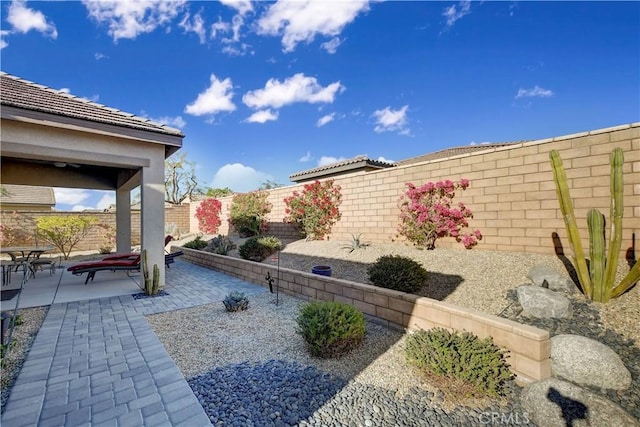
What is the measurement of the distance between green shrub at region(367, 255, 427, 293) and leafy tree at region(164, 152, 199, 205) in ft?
103

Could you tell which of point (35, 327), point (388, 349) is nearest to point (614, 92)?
point (388, 349)

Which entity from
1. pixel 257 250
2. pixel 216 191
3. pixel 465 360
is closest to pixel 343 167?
pixel 257 250

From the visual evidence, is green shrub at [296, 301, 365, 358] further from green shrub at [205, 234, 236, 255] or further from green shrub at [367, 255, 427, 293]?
green shrub at [205, 234, 236, 255]

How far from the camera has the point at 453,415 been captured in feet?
8.64

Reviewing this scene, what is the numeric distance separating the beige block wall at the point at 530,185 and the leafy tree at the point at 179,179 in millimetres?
29729

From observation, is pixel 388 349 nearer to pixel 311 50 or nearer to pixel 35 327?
pixel 35 327

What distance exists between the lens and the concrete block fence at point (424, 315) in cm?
304

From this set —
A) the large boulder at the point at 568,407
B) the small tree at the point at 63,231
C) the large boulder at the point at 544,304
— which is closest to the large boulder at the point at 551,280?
the large boulder at the point at 544,304

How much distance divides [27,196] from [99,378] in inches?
1087

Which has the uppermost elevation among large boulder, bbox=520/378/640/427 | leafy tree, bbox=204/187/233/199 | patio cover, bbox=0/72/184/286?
leafy tree, bbox=204/187/233/199

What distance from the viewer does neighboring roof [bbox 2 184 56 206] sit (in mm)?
20156

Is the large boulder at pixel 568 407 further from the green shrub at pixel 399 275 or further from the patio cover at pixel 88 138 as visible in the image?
the patio cover at pixel 88 138

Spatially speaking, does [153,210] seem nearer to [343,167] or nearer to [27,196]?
[343,167]

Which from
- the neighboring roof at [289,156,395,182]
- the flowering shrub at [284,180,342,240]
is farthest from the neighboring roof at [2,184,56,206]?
the flowering shrub at [284,180,342,240]
